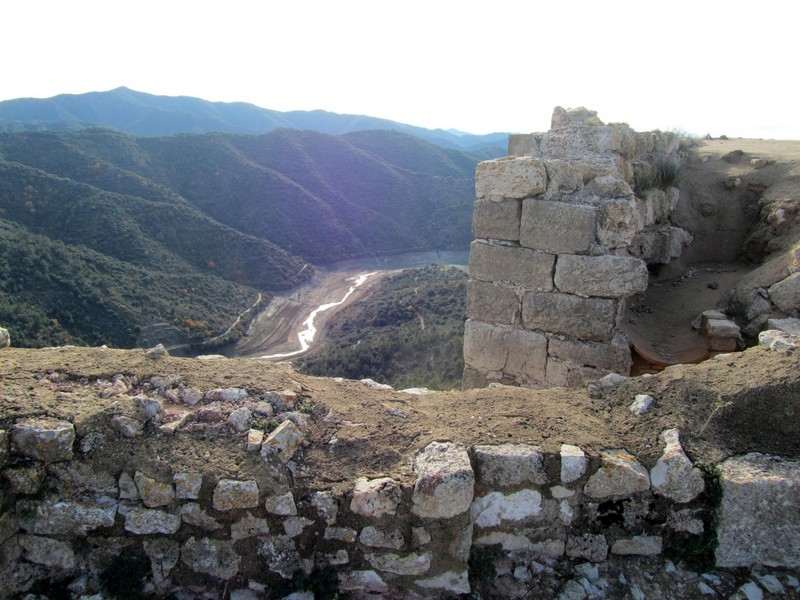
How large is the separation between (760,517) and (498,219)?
8.97ft

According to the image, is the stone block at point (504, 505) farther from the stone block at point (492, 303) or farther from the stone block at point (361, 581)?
the stone block at point (492, 303)

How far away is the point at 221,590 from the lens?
2330 millimetres

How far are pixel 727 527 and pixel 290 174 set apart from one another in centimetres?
4976

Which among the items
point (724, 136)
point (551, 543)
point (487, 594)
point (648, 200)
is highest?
point (724, 136)

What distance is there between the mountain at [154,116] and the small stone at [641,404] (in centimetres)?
7265

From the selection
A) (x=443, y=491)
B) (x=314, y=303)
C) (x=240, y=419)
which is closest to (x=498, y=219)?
(x=443, y=491)

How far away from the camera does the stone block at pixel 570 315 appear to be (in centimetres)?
394

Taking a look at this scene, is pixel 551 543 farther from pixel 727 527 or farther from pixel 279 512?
pixel 279 512

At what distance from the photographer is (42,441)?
7.66 ft

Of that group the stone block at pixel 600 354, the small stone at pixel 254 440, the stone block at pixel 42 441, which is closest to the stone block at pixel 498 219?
the stone block at pixel 600 354

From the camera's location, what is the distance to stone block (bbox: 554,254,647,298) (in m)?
3.85

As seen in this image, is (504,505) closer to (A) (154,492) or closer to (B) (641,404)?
(B) (641,404)

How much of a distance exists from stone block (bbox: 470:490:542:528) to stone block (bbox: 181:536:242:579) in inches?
46.0

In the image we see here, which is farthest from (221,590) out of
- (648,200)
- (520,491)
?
(648,200)
